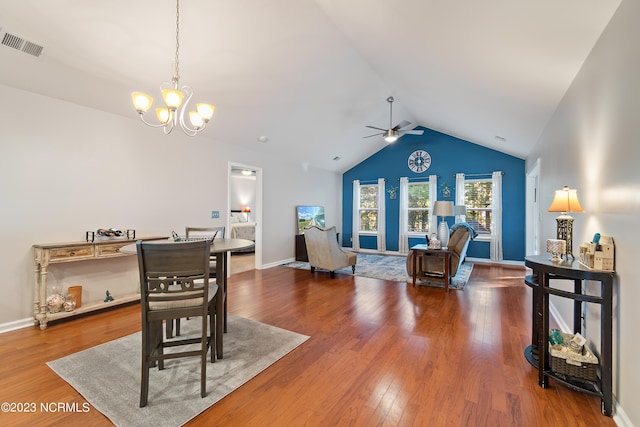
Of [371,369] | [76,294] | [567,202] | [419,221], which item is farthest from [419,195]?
[76,294]

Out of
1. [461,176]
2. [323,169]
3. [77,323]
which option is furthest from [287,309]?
[461,176]

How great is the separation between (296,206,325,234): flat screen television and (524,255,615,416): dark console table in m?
5.50

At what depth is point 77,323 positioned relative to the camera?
3209mm

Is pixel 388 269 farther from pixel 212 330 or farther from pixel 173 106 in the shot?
pixel 173 106

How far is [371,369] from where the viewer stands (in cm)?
227

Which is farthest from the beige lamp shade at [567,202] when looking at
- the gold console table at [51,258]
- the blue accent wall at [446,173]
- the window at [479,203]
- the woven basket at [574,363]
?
the window at [479,203]

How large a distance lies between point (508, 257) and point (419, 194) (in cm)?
266

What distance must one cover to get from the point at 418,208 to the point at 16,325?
7991 mm

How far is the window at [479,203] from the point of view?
7.09 metres

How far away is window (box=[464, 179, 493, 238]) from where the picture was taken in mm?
7094

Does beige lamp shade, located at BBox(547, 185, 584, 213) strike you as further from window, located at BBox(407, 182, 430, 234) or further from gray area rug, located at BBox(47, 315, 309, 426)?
window, located at BBox(407, 182, 430, 234)

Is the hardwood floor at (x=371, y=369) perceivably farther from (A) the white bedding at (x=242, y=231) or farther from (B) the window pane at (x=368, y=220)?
(B) the window pane at (x=368, y=220)

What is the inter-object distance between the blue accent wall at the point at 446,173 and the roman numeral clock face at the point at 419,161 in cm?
10

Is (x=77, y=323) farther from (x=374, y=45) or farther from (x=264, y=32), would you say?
(x=374, y=45)
